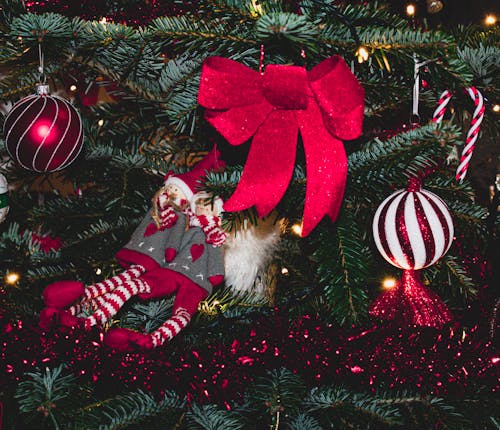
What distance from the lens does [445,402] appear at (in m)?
0.61

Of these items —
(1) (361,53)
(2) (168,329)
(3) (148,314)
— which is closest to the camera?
(1) (361,53)

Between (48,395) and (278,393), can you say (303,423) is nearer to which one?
(278,393)

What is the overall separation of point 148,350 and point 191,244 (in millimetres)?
190

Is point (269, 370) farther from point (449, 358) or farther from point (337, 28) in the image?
point (337, 28)

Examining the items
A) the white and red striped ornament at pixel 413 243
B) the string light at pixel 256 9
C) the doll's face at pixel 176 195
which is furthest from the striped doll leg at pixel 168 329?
the string light at pixel 256 9

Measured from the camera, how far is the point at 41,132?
25.1 inches

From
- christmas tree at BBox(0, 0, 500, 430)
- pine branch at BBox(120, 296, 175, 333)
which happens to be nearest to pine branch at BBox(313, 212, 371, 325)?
christmas tree at BBox(0, 0, 500, 430)

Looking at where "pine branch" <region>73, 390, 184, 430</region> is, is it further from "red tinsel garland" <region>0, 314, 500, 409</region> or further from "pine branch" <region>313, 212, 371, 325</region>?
"pine branch" <region>313, 212, 371, 325</region>

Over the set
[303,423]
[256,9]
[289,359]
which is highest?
[256,9]

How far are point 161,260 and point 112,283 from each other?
0.07m

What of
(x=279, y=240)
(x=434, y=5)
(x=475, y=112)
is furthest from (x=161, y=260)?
(x=434, y=5)

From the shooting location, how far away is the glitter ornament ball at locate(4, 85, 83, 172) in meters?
0.64

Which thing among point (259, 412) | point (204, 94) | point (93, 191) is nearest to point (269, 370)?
point (259, 412)

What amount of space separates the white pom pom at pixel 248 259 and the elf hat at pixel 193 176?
97 millimetres
